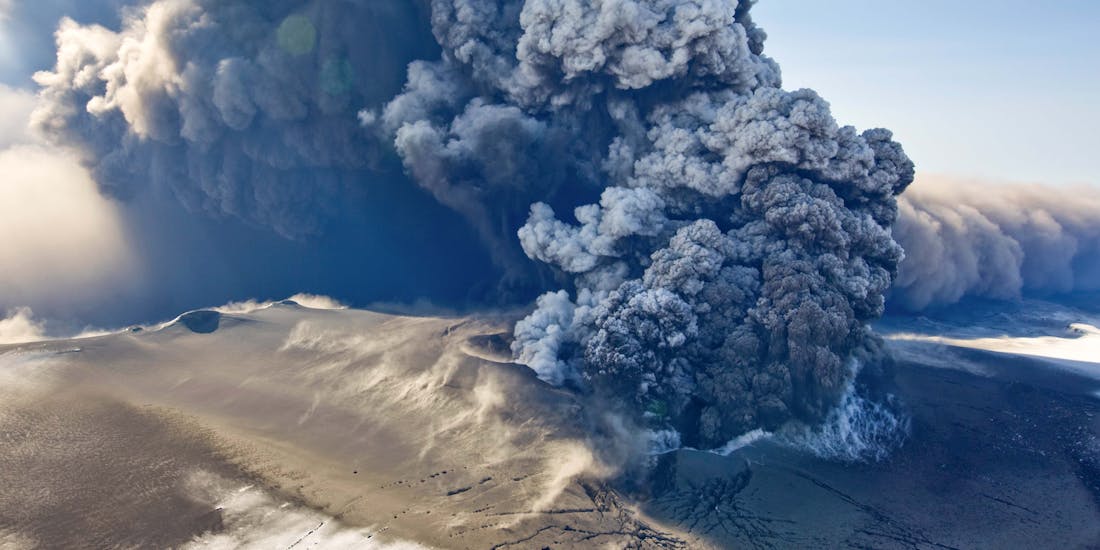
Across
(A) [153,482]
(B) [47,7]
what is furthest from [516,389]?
(B) [47,7]

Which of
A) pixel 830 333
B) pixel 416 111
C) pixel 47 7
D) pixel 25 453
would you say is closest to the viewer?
pixel 25 453

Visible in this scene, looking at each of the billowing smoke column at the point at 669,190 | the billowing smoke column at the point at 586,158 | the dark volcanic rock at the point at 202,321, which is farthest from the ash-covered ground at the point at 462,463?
the dark volcanic rock at the point at 202,321

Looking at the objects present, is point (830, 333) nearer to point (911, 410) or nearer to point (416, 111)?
point (911, 410)

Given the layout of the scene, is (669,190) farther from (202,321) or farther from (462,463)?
(202,321)

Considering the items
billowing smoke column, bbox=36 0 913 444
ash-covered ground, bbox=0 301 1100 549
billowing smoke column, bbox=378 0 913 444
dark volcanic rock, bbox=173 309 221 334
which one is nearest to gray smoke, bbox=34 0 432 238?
billowing smoke column, bbox=36 0 913 444

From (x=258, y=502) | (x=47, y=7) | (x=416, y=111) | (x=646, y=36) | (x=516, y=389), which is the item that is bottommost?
(x=258, y=502)
